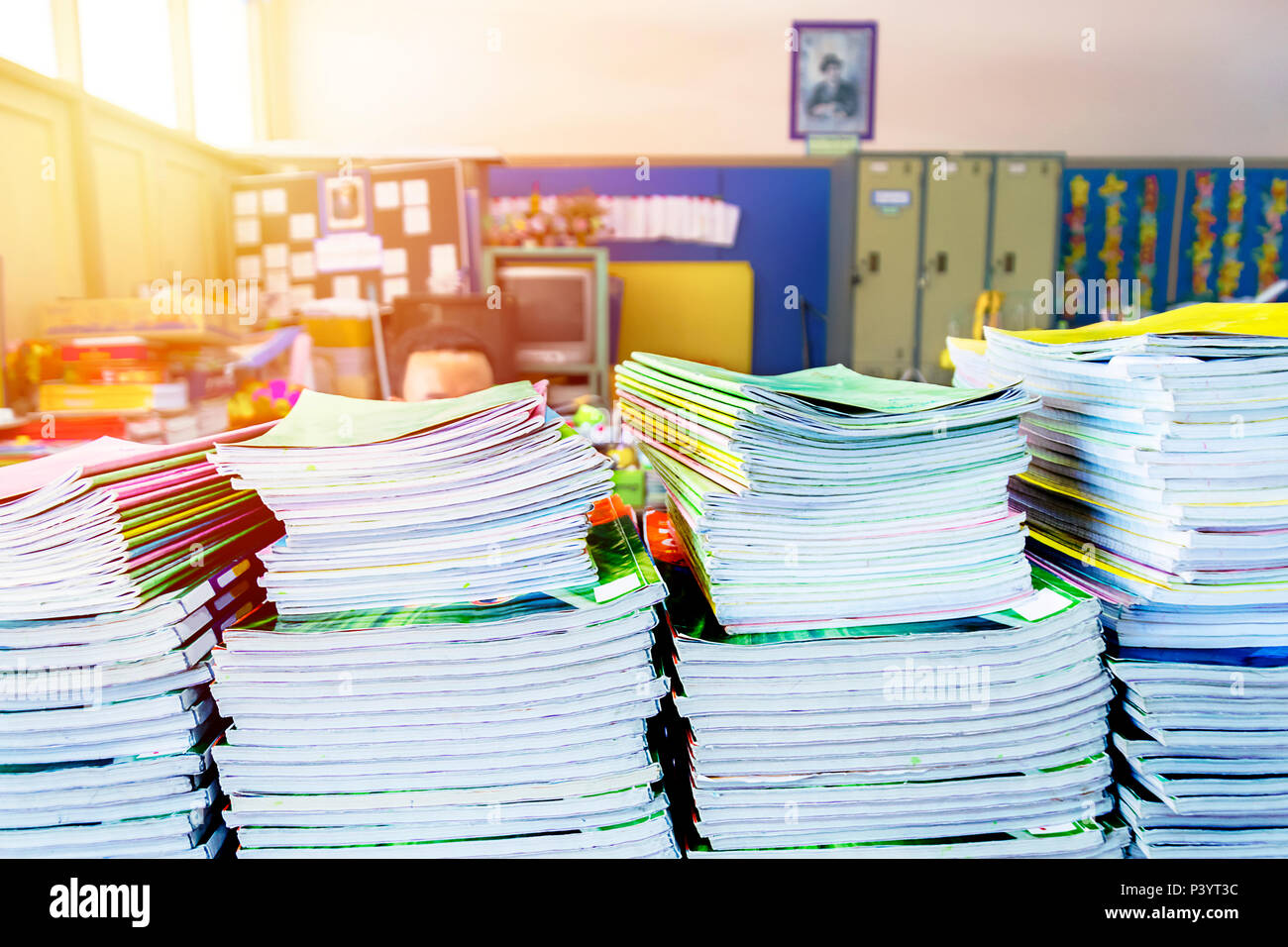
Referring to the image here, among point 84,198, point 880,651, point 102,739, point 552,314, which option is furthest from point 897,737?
point 84,198

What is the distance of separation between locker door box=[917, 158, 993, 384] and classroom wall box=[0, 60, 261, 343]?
14.6 feet

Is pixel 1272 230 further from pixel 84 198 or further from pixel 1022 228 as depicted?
pixel 84 198

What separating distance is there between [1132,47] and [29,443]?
7094 mm

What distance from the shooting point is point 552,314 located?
421 cm

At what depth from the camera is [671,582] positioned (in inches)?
24.4

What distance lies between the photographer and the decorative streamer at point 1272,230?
5.36 meters

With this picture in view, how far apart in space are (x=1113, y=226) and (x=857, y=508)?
608 cm

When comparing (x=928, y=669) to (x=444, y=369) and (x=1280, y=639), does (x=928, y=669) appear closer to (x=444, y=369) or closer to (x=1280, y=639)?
(x=1280, y=639)

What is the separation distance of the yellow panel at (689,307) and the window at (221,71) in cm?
268

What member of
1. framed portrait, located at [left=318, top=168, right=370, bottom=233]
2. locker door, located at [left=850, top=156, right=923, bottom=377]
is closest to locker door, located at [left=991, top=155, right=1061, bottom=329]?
locker door, located at [left=850, top=156, right=923, bottom=377]

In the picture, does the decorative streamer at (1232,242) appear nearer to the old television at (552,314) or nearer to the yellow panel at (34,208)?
the old television at (552,314)

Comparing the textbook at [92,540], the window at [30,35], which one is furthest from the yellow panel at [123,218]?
the textbook at [92,540]

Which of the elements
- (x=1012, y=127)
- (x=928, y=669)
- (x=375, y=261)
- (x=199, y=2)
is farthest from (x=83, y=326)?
(x=1012, y=127)

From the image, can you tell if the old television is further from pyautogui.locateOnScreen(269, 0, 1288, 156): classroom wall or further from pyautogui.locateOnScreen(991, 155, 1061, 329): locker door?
pyautogui.locateOnScreen(991, 155, 1061, 329): locker door
